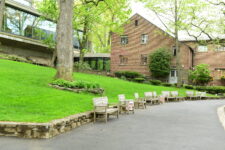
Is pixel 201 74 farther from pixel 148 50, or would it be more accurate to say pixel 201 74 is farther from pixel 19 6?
pixel 19 6

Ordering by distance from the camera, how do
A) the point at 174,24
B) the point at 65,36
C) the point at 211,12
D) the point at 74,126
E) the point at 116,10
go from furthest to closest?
1. the point at 174,24
2. the point at 211,12
3. the point at 116,10
4. the point at 65,36
5. the point at 74,126

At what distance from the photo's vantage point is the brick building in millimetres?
34781

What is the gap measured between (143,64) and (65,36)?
79.2ft

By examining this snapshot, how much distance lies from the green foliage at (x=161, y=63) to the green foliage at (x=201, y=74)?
3.73m

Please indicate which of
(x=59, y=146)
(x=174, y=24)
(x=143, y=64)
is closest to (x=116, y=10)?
(x=174, y=24)

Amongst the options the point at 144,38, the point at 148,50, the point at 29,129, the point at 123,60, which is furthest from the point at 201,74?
the point at 29,129

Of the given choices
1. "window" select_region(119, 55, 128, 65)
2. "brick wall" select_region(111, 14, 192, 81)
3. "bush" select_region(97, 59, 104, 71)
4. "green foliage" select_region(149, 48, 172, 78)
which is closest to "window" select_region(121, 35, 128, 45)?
"brick wall" select_region(111, 14, 192, 81)

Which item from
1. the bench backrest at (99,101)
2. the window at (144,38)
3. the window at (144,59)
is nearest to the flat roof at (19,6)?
the window at (144,38)

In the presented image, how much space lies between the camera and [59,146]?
5926mm

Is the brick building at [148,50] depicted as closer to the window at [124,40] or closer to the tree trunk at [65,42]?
the window at [124,40]

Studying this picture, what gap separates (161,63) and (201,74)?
583 centimetres

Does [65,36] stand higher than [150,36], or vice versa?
[150,36]

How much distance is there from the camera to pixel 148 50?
37281 mm

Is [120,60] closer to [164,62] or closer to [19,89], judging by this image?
[164,62]
